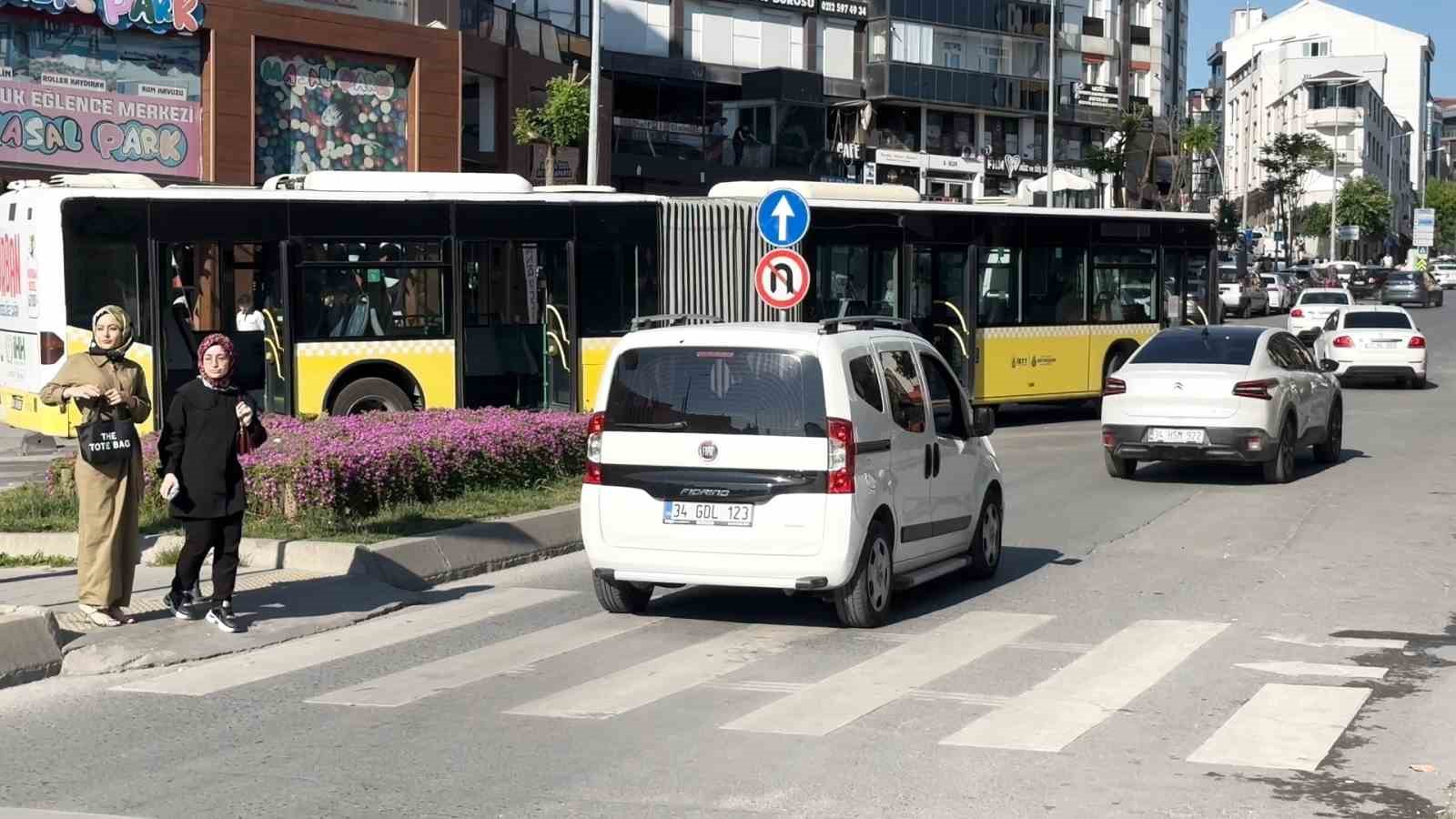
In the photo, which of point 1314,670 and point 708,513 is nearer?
point 1314,670

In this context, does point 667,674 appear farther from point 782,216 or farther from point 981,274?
point 981,274

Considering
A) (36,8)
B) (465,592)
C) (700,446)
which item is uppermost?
(36,8)

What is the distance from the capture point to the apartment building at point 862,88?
6169 centimetres

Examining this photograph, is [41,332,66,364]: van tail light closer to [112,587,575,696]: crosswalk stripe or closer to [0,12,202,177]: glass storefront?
[112,587,575,696]: crosswalk stripe

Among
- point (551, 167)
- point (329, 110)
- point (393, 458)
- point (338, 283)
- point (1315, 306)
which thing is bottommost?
point (393, 458)

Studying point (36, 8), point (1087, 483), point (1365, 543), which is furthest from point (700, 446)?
point (36, 8)

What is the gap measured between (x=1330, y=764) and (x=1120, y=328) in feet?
69.6

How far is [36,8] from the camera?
28.8 meters

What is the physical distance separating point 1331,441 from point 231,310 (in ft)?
40.5

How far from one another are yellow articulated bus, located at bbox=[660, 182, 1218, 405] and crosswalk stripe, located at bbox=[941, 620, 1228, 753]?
13.1m

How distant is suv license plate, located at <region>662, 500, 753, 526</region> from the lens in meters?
10.5

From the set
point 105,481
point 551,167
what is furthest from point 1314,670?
point 551,167

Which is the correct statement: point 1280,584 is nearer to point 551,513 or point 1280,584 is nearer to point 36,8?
point 551,513

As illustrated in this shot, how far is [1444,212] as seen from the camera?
196 meters
